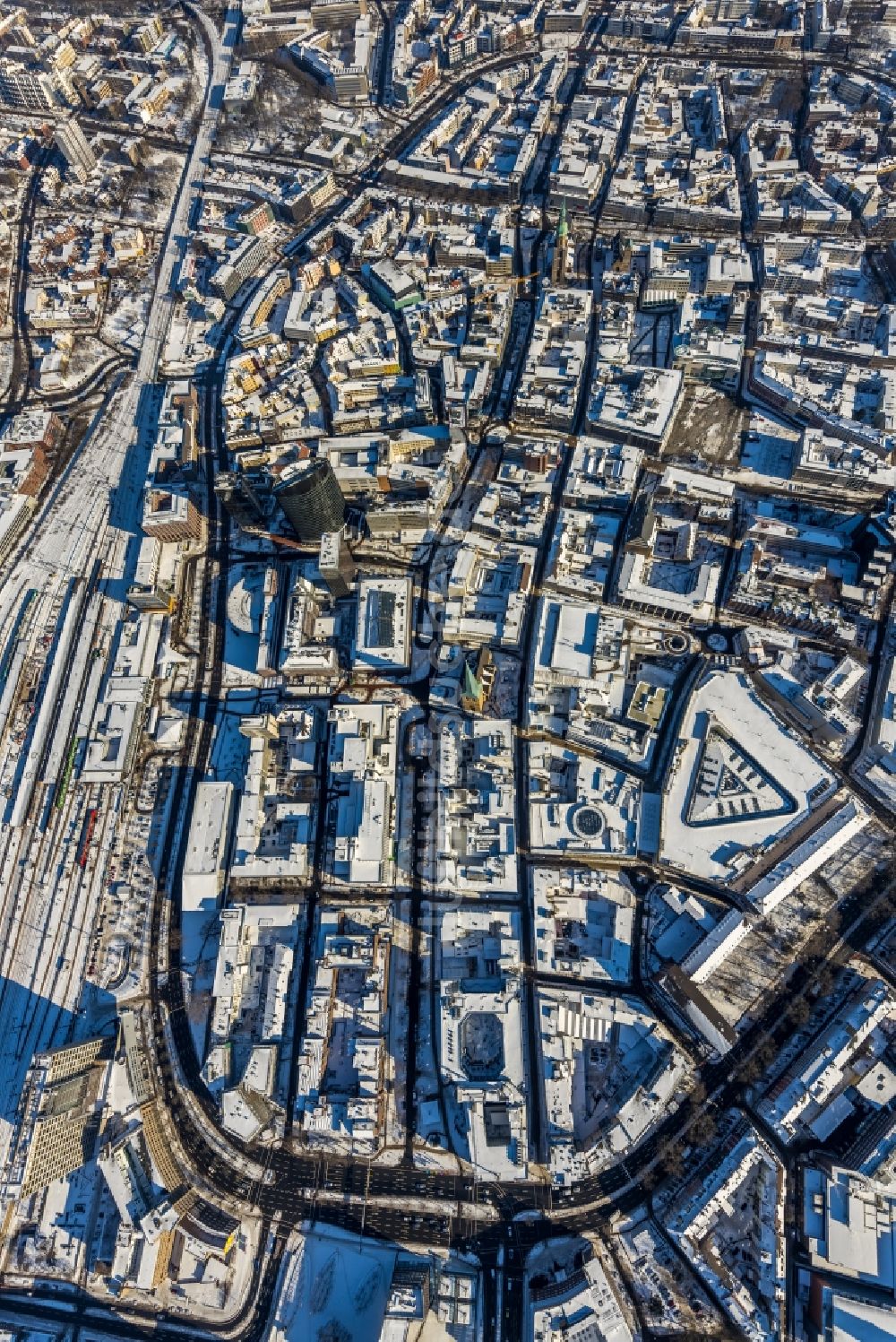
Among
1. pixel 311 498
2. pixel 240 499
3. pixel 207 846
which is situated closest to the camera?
pixel 207 846

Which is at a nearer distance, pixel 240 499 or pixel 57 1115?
pixel 57 1115

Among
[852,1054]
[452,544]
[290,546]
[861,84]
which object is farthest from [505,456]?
[861,84]

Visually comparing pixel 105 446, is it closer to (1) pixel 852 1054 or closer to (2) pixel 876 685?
(2) pixel 876 685

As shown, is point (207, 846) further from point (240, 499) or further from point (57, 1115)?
point (240, 499)

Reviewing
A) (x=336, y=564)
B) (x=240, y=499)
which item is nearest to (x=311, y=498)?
(x=336, y=564)

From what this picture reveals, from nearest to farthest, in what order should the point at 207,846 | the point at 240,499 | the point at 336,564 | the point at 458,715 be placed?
the point at 207,846, the point at 458,715, the point at 336,564, the point at 240,499

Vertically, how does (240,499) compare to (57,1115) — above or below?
above

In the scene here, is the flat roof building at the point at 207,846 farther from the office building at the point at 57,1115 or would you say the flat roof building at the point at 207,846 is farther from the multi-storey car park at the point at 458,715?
the office building at the point at 57,1115

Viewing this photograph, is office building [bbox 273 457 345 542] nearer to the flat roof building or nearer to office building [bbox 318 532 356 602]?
office building [bbox 318 532 356 602]
